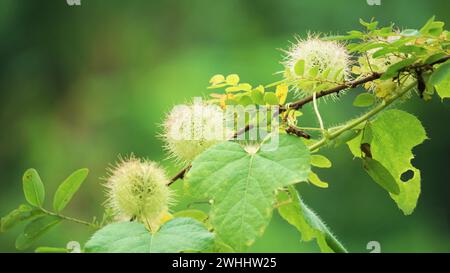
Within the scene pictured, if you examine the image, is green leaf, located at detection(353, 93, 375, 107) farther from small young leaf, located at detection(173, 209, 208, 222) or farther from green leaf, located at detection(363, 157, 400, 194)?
small young leaf, located at detection(173, 209, 208, 222)

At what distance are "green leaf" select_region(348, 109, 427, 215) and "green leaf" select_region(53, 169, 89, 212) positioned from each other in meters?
0.34

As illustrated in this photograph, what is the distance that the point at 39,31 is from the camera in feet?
16.5

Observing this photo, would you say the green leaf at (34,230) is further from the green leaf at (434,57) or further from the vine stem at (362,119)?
the green leaf at (434,57)

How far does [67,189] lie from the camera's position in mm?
992

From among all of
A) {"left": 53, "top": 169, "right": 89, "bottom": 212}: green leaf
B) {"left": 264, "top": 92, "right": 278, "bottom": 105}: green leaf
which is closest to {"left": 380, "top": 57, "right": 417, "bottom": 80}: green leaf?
{"left": 264, "top": 92, "right": 278, "bottom": 105}: green leaf

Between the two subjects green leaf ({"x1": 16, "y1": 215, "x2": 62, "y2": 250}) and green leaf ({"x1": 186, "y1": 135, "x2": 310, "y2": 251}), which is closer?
green leaf ({"x1": 186, "y1": 135, "x2": 310, "y2": 251})

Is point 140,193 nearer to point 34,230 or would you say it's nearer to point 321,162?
point 34,230

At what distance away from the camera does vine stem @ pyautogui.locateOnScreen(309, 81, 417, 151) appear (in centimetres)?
92

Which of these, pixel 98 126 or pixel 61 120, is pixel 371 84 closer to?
pixel 98 126

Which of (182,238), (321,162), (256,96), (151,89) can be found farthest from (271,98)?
(151,89)

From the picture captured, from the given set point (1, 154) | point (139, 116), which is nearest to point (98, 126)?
point (139, 116)

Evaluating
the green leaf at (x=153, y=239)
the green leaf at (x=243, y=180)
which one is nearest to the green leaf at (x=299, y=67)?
the green leaf at (x=243, y=180)

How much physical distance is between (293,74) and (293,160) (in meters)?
0.17

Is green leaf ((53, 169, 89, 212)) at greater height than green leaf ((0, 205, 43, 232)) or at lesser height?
greater
